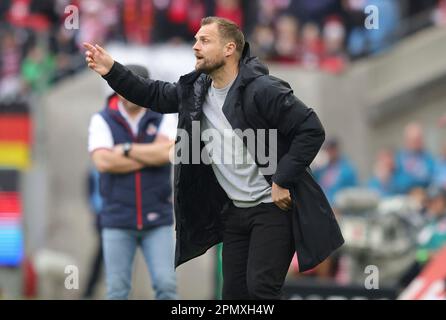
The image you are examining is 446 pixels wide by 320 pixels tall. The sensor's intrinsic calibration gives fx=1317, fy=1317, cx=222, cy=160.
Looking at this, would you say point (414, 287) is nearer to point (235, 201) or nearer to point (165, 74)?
point (235, 201)

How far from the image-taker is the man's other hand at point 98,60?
26.0ft

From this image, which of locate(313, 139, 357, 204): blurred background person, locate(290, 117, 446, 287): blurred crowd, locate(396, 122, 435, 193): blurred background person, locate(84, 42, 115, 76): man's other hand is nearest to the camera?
locate(84, 42, 115, 76): man's other hand

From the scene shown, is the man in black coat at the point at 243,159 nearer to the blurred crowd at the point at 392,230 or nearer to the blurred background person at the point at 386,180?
the blurred crowd at the point at 392,230

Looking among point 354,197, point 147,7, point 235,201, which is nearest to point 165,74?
point 147,7

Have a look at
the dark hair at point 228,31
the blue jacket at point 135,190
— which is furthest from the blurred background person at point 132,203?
the dark hair at point 228,31

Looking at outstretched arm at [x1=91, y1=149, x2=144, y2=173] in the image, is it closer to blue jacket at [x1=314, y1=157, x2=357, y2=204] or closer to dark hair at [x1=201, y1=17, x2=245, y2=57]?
dark hair at [x1=201, y1=17, x2=245, y2=57]

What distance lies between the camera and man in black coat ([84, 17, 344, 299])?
7.86 metres

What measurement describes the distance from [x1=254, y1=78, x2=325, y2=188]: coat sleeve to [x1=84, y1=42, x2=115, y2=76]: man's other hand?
93 centimetres

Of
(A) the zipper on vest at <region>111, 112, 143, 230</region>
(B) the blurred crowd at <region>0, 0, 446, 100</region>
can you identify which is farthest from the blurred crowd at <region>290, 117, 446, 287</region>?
(A) the zipper on vest at <region>111, 112, 143, 230</region>

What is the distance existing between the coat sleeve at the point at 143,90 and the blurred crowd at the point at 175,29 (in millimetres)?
9489

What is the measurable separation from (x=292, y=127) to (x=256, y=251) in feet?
2.61

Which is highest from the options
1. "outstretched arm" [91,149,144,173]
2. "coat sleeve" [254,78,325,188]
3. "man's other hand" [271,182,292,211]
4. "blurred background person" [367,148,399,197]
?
"coat sleeve" [254,78,325,188]
